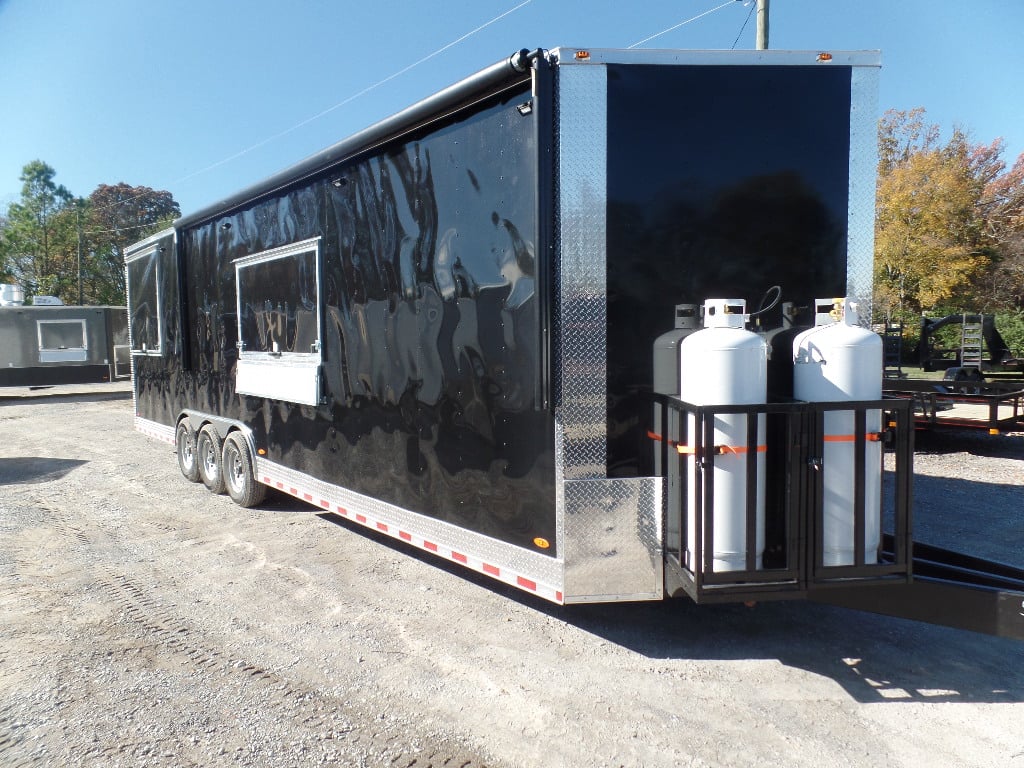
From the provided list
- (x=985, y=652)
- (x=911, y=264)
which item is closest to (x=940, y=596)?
(x=985, y=652)

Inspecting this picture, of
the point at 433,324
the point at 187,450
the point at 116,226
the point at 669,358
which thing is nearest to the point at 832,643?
the point at 669,358

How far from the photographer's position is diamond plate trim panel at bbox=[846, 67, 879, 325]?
145 inches

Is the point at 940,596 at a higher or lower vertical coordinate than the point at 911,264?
lower

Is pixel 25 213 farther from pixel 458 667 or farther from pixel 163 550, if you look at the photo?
pixel 458 667

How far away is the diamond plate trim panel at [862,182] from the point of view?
3672mm

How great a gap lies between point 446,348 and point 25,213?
33615mm

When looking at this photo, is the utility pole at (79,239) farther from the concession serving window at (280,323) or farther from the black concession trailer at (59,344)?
the concession serving window at (280,323)

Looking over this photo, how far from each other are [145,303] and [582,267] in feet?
24.2

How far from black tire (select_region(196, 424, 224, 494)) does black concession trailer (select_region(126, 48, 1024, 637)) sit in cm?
377

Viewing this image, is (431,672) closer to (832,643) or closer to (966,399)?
(832,643)

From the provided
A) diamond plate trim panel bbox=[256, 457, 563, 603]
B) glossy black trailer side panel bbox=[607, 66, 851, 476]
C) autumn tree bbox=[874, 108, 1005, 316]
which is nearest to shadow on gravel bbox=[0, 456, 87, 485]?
diamond plate trim panel bbox=[256, 457, 563, 603]

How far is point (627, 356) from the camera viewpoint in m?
3.68

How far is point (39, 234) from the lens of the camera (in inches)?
1188

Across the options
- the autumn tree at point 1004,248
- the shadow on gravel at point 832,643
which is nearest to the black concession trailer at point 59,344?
the shadow on gravel at point 832,643
